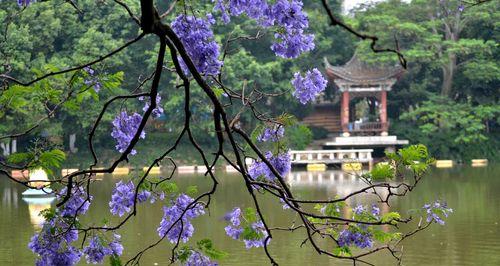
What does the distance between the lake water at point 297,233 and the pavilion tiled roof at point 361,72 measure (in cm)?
687

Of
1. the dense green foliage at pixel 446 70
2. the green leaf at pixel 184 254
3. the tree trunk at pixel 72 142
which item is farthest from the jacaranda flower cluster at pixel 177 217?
the tree trunk at pixel 72 142

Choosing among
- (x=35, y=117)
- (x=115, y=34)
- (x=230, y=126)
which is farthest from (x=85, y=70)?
(x=115, y=34)

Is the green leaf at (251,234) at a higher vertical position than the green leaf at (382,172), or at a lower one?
lower

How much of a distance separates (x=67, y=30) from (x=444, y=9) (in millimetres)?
11982

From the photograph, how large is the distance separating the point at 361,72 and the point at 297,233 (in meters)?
16.2

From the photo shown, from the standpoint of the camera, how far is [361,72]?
26.9 m

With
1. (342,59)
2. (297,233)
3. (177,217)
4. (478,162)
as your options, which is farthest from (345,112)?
(177,217)

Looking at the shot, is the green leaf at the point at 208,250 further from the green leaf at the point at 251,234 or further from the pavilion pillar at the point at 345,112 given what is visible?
the pavilion pillar at the point at 345,112

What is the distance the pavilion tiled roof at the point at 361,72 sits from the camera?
Answer: 26.4 metres

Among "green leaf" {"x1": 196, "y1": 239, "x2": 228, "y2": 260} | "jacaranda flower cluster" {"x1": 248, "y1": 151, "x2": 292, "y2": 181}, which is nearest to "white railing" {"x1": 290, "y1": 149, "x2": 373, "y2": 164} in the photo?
"jacaranda flower cluster" {"x1": 248, "y1": 151, "x2": 292, "y2": 181}

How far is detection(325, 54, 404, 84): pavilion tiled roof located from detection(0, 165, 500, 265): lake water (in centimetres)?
687

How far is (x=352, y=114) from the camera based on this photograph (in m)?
30.6

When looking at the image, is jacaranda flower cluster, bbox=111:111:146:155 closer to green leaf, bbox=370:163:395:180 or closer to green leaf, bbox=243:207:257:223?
green leaf, bbox=243:207:257:223

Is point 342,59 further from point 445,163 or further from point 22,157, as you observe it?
point 22,157
